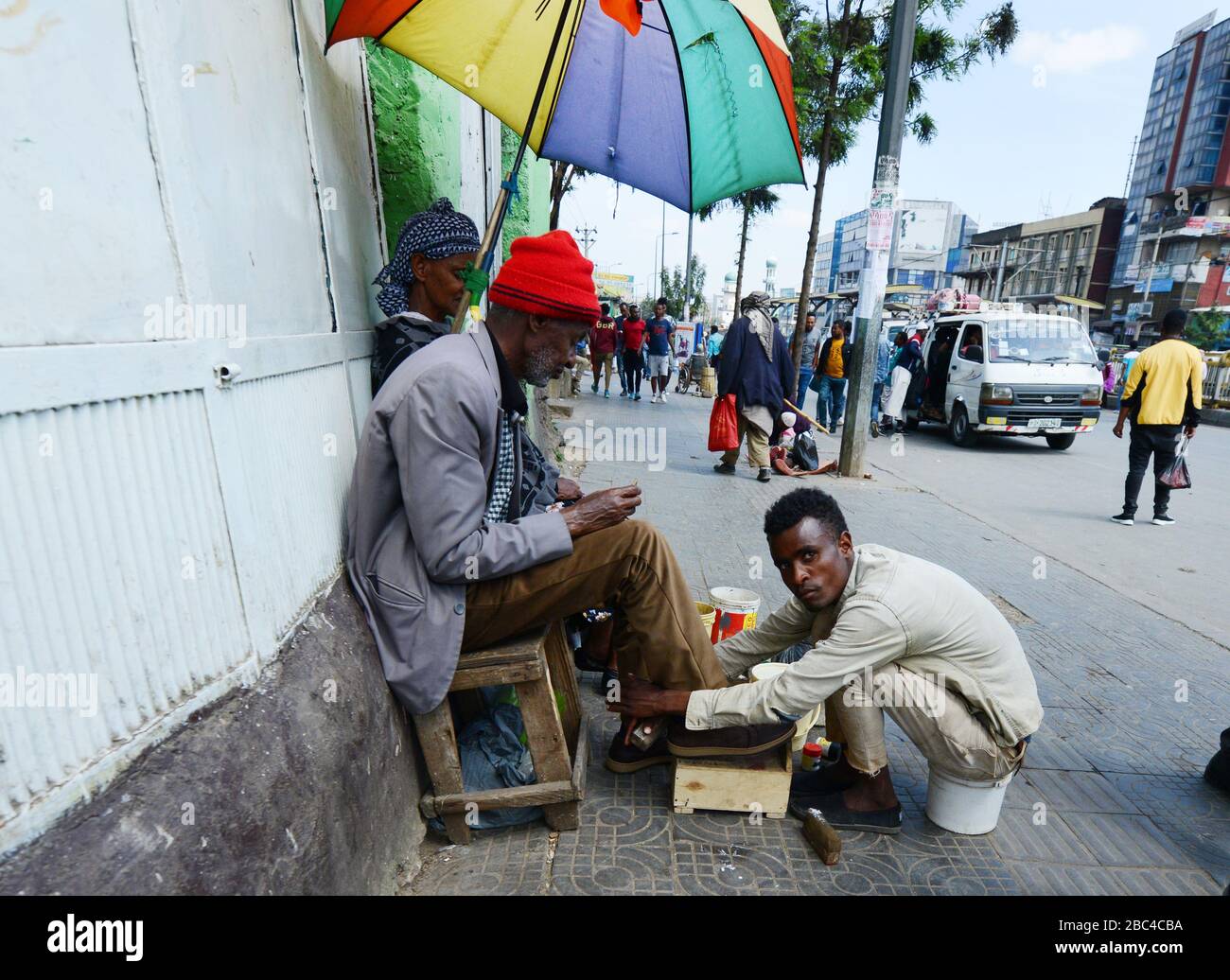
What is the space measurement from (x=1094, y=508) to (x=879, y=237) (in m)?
3.53

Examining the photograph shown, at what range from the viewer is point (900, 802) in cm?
254

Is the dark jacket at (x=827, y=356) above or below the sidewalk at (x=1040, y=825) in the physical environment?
above

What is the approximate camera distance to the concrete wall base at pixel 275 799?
1.16 m

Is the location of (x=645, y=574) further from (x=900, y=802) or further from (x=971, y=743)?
(x=900, y=802)

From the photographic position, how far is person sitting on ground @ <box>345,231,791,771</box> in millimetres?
1936

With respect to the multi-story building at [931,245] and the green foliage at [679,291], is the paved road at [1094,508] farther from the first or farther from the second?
the multi-story building at [931,245]

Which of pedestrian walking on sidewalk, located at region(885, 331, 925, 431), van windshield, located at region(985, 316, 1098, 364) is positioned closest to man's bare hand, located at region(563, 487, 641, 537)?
pedestrian walking on sidewalk, located at region(885, 331, 925, 431)

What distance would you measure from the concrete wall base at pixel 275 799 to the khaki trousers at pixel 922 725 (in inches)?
54.5

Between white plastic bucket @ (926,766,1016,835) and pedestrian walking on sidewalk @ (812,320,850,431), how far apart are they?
32.0ft

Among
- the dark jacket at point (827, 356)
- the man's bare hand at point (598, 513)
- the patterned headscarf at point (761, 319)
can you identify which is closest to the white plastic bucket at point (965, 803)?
the man's bare hand at point (598, 513)

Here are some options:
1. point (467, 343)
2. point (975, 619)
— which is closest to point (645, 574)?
point (467, 343)

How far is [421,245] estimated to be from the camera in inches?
111

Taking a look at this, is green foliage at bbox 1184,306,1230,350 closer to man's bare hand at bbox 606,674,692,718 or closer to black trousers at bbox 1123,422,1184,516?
black trousers at bbox 1123,422,1184,516
